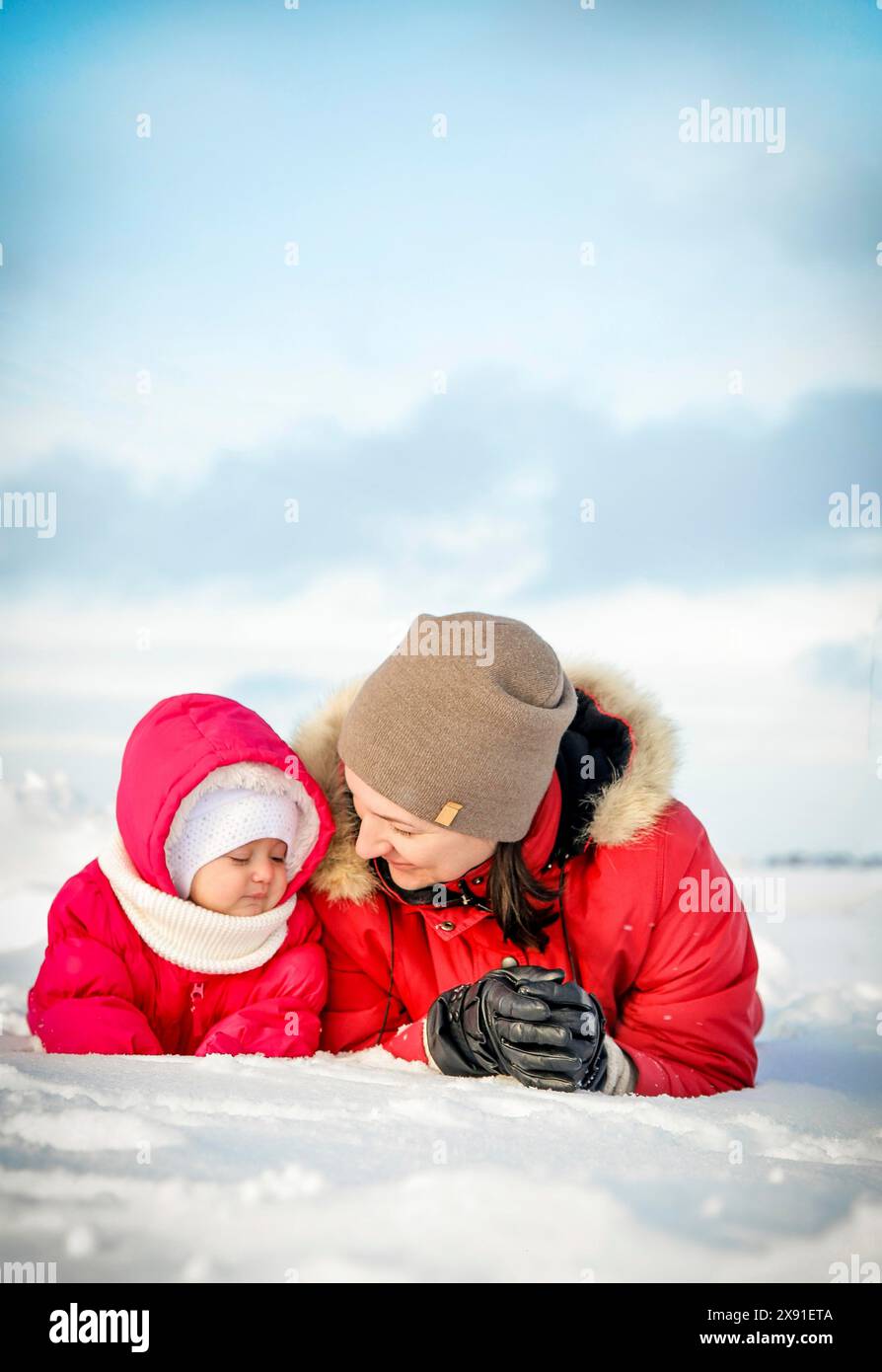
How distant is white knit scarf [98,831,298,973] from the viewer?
6.48ft

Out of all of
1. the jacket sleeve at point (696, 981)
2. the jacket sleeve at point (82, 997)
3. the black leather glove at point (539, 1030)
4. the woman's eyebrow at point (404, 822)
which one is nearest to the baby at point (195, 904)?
the jacket sleeve at point (82, 997)

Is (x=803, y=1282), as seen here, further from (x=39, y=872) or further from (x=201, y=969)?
(x=39, y=872)

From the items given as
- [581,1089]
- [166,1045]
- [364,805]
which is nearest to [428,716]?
[364,805]

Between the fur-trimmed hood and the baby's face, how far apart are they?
0.12 meters

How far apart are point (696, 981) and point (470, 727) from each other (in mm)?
608

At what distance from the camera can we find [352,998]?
221 cm

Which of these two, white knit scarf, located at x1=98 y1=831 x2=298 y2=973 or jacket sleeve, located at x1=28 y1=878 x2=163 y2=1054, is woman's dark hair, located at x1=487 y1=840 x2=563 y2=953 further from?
jacket sleeve, located at x1=28 y1=878 x2=163 y2=1054

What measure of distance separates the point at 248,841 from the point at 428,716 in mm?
437

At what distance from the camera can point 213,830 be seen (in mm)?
2025

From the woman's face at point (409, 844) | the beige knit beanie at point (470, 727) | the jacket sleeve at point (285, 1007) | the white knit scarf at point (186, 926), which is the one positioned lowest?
the jacket sleeve at point (285, 1007)

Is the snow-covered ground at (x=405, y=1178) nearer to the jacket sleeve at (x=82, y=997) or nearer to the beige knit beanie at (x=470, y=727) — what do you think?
the jacket sleeve at (x=82, y=997)

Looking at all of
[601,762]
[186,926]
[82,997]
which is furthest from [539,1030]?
[82,997]

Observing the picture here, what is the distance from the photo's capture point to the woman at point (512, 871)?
1.83m

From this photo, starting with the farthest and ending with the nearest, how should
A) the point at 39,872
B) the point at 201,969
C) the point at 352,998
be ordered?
1. the point at 39,872
2. the point at 352,998
3. the point at 201,969
